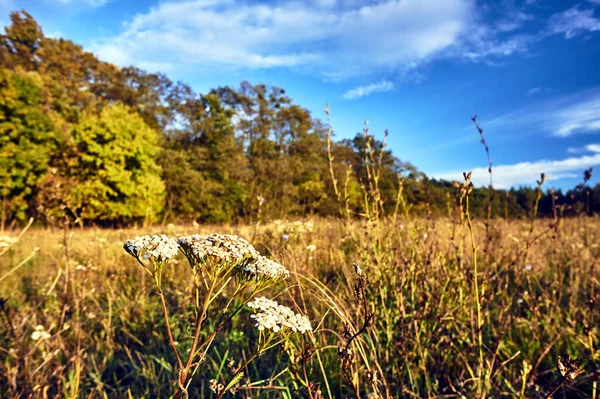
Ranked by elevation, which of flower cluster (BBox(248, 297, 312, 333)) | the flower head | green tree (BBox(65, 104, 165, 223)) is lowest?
flower cluster (BBox(248, 297, 312, 333))

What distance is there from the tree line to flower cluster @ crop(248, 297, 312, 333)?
41.7 ft

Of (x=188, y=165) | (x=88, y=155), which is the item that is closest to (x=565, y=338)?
(x=88, y=155)

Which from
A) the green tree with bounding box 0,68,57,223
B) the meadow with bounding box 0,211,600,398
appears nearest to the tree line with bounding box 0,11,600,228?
the green tree with bounding box 0,68,57,223

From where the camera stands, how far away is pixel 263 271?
1.23 meters

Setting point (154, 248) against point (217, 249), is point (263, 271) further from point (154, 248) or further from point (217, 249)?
point (154, 248)

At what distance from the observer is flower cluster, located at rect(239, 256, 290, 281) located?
4.04ft

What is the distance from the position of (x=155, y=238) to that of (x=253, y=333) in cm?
230

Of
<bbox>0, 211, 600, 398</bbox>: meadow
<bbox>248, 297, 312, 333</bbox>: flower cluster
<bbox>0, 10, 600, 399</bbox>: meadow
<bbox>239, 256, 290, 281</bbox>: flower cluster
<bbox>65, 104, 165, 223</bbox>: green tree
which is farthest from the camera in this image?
<bbox>65, 104, 165, 223</bbox>: green tree

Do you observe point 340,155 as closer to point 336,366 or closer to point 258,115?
point 258,115

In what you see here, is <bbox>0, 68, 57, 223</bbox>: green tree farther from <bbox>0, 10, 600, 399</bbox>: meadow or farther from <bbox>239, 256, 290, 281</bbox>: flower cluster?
<bbox>239, 256, 290, 281</bbox>: flower cluster

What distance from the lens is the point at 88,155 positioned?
896 inches

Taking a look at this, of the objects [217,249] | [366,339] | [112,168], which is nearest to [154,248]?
[217,249]

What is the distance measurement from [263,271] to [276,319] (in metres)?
0.17

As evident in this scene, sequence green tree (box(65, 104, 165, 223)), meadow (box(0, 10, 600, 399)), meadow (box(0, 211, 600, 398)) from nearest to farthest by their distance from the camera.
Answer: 1. meadow (box(0, 10, 600, 399))
2. meadow (box(0, 211, 600, 398))
3. green tree (box(65, 104, 165, 223))
